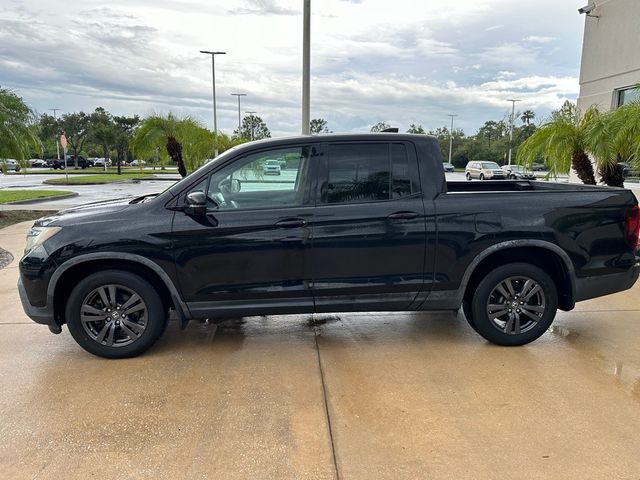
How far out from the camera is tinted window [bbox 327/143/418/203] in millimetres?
4082

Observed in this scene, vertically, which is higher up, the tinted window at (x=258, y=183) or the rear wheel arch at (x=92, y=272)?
the tinted window at (x=258, y=183)

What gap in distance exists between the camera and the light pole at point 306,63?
11.1 m

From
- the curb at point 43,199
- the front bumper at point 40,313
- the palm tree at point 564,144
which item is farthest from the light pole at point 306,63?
the curb at point 43,199

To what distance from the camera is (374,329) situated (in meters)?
4.83

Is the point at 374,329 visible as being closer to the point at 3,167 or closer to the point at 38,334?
the point at 38,334

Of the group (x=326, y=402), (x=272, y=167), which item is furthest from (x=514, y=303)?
(x=272, y=167)

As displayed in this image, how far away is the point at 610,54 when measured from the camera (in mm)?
13586

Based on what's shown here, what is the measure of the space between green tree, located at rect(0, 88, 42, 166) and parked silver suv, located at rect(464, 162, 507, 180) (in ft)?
97.9

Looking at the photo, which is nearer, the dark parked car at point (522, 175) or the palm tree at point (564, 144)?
the dark parked car at point (522, 175)

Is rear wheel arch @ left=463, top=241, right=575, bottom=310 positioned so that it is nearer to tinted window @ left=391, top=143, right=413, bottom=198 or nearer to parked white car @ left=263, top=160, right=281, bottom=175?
tinted window @ left=391, top=143, right=413, bottom=198

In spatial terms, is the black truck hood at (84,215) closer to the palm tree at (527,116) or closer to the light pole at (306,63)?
the light pole at (306,63)

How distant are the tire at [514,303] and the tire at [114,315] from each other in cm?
285

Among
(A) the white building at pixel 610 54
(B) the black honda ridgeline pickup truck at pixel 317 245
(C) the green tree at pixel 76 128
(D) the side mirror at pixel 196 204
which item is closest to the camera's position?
(D) the side mirror at pixel 196 204

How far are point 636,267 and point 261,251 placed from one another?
347 cm
